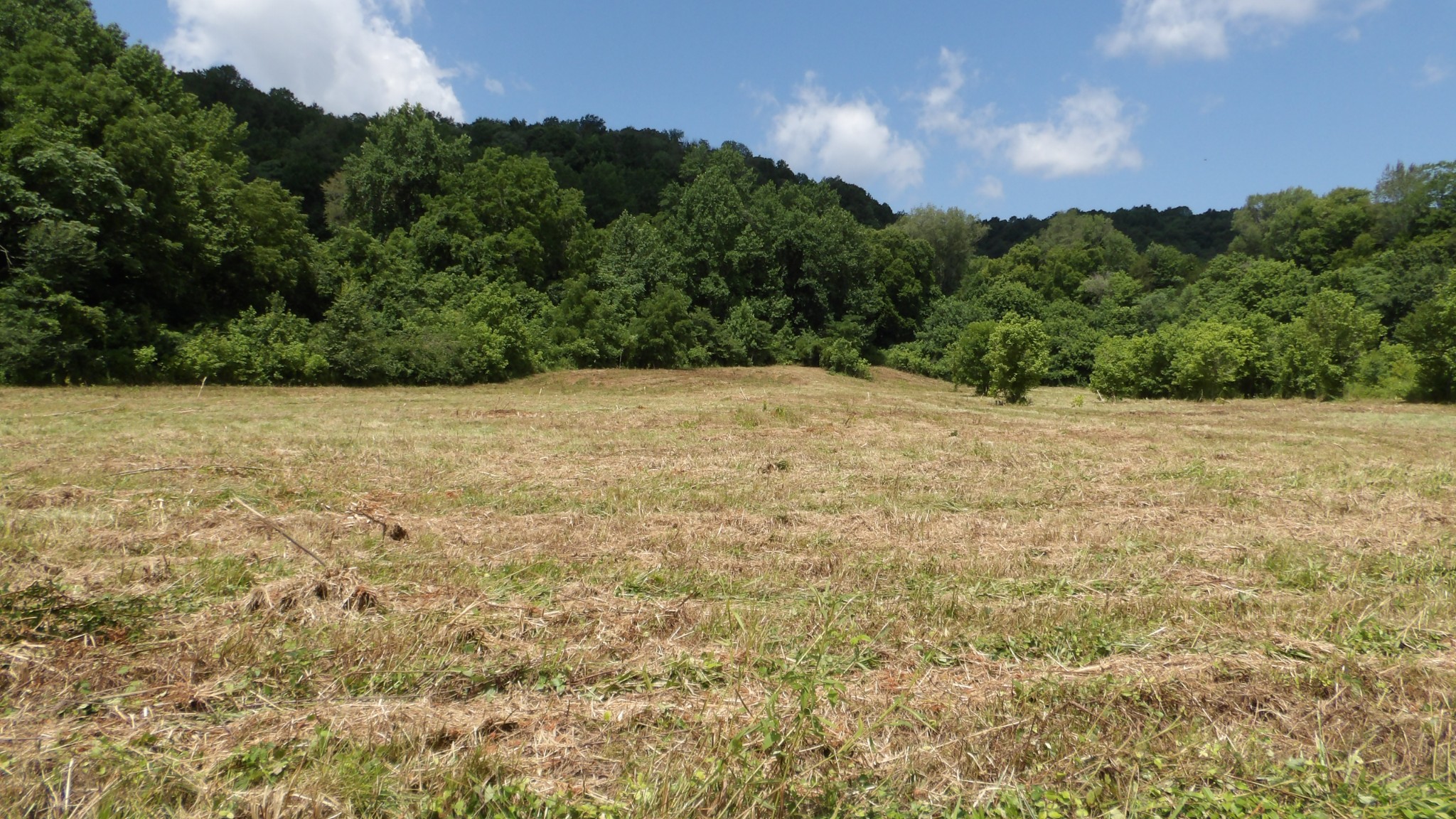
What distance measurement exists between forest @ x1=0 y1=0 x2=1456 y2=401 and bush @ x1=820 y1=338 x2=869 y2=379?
268 millimetres

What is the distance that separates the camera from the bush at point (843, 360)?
165 ft

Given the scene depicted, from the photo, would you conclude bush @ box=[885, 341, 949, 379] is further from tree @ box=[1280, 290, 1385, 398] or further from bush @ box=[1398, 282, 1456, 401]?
bush @ box=[1398, 282, 1456, 401]

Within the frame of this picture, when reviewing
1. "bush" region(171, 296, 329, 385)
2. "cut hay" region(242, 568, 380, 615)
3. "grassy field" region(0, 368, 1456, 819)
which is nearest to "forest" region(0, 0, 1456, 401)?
"bush" region(171, 296, 329, 385)

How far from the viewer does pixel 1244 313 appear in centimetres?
5528

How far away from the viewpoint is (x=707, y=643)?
500 centimetres

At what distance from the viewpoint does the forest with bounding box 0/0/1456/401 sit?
25953mm

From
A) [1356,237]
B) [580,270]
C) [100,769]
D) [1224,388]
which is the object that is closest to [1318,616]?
[100,769]

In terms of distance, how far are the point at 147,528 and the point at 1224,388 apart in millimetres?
46366

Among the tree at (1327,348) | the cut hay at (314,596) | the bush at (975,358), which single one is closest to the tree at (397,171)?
the bush at (975,358)

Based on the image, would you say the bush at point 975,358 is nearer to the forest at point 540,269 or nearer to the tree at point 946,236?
the forest at point 540,269

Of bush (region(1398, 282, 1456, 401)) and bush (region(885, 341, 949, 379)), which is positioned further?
bush (region(885, 341, 949, 379))

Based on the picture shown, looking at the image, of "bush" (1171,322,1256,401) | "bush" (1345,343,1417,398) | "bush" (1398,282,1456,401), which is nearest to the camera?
"bush" (1398,282,1456,401)

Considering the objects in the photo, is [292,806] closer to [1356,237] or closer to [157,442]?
[157,442]

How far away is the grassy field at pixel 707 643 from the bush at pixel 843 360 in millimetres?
38965
